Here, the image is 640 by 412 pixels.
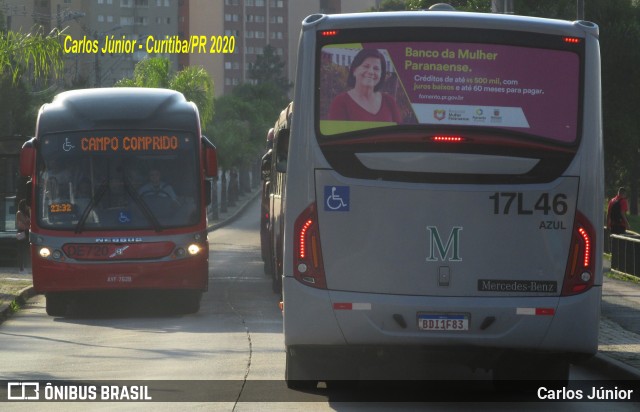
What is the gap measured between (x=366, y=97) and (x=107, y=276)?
959cm

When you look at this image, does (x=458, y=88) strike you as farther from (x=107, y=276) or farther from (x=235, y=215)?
(x=235, y=215)

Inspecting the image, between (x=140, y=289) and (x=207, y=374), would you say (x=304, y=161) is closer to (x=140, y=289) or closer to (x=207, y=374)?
(x=207, y=374)

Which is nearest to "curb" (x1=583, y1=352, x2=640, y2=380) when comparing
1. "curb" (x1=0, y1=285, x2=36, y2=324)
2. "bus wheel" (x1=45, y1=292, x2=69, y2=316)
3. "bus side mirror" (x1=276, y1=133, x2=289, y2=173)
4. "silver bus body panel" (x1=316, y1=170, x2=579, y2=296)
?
"silver bus body panel" (x1=316, y1=170, x2=579, y2=296)

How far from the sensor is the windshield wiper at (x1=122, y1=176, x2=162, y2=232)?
1947 centimetres

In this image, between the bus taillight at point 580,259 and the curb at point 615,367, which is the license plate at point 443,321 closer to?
the bus taillight at point 580,259

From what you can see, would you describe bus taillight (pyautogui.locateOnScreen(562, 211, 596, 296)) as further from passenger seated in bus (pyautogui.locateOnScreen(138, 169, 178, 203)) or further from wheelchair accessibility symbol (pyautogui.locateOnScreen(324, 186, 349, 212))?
passenger seated in bus (pyautogui.locateOnScreen(138, 169, 178, 203))

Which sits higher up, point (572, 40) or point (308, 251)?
point (572, 40)

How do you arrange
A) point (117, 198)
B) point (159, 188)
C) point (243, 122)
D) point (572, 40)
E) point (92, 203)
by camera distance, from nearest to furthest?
point (572, 40) < point (92, 203) < point (117, 198) < point (159, 188) < point (243, 122)

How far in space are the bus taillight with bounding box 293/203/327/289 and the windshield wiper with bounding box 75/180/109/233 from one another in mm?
9311

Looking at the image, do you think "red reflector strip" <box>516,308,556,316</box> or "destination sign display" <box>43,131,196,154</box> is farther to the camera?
"destination sign display" <box>43,131,196,154</box>

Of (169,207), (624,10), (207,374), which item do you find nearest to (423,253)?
(207,374)

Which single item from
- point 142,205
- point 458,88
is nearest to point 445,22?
point 458,88

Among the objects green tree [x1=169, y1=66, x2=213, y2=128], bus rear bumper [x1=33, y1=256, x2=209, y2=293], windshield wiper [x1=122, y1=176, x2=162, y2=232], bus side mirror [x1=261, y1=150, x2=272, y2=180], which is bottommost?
green tree [x1=169, y1=66, x2=213, y2=128]

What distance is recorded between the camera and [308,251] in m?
10.5
